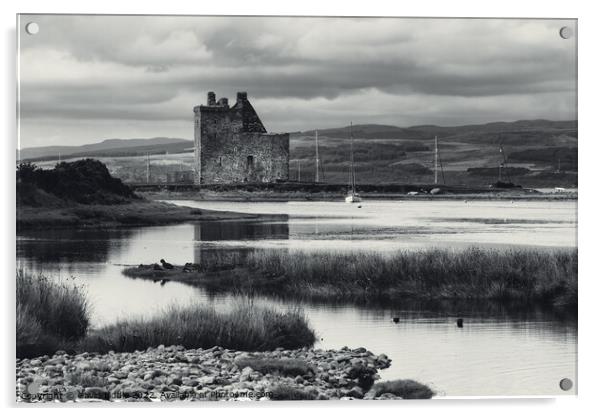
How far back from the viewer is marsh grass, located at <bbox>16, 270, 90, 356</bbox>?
30.5 ft

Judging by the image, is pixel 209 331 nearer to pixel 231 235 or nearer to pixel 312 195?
pixel 231 235

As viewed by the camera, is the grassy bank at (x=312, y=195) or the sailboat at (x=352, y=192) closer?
the grassy bank at (x=312, y=195)

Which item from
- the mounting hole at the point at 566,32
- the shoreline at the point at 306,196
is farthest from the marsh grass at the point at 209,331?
the mounting hole at the point at 566,32

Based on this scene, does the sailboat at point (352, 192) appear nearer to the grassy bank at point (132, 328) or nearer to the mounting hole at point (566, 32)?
the grassy bank at point (132, 328)

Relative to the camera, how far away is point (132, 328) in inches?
375

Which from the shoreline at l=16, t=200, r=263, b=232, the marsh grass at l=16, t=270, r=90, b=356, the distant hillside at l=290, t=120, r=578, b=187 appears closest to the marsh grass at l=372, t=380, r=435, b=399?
the distant hillside at l=290, t=120, r=578, b=187

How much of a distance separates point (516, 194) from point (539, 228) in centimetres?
93

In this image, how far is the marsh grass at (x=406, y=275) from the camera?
1046cm

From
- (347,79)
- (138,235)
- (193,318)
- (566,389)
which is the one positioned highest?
(347,79)

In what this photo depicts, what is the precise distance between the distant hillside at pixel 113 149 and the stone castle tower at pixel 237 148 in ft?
0.80

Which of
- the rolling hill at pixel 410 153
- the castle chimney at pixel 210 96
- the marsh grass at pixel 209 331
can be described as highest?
the castle chimney at pixel 210 96
